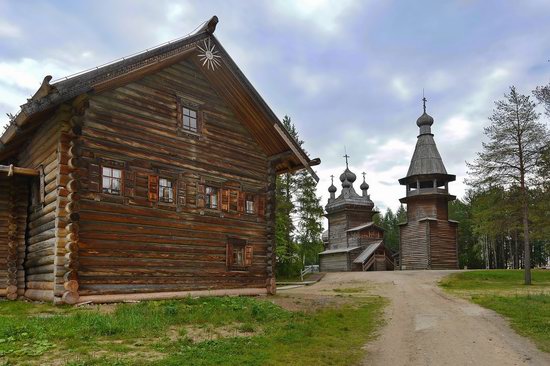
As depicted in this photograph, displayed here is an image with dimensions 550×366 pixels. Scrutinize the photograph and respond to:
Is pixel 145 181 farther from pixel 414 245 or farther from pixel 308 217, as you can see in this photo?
pixel 414 245

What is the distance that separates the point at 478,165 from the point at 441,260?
16355 millimetres

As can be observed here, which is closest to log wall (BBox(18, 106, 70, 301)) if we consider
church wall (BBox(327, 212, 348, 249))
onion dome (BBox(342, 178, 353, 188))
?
church wall (BBox(327, 212, 348, 249))

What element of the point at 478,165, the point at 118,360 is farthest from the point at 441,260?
the point at 118,360

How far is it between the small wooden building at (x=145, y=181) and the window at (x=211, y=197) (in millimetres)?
42

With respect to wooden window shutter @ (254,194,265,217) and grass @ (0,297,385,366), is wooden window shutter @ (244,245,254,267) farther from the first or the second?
grass @ (0,297,385,366)

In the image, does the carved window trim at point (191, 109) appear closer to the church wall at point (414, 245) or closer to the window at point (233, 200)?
the window at point (233, 200)

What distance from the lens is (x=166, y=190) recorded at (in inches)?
709

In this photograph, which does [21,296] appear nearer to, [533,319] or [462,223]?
[533,319]

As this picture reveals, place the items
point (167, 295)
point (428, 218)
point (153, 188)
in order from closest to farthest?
point (167, 295)
point (153, 188)
point (428, 218)

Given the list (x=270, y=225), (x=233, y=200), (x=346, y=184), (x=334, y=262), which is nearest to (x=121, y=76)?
(x=233, y=200)

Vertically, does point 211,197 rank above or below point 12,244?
above

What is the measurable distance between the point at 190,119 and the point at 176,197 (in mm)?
3388

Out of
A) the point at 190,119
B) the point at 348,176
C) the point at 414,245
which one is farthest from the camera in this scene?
the point at 348,176

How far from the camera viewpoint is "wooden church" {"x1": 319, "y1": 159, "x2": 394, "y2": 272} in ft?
185
